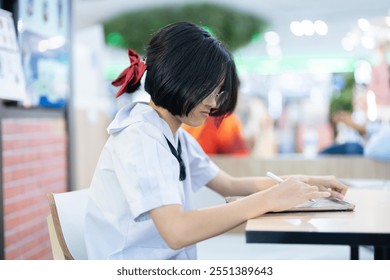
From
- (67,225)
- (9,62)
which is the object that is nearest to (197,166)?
(67,225)

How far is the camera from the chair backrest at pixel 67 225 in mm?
1243

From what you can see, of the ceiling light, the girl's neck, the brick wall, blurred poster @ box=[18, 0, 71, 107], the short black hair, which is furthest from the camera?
the ceiling light

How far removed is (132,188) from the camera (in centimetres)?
112

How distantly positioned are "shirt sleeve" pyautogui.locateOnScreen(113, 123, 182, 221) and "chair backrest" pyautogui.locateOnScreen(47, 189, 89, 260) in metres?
0.18

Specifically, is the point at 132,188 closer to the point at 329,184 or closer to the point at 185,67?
the point at 185,67

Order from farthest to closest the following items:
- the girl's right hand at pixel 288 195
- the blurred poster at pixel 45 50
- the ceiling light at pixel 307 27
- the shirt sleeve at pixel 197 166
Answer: the ceiling light at pixel 307 27, the blurred poster at pixel 45 50, the shirt sleeve at pixel 197 166, the girl's right hand at pixel 288 195

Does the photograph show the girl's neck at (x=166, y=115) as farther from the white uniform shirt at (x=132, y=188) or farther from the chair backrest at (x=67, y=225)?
the chair backrest at (x=67, y=225)

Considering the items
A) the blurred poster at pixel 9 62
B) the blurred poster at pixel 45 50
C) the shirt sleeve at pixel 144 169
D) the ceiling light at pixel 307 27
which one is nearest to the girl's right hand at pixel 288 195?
the shirt sleeve at pixel 144 169

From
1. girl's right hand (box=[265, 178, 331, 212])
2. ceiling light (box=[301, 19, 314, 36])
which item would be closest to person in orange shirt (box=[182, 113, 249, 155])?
girl's right hand (box=[265, 178, 331, 212])

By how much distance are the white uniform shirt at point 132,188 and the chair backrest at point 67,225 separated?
43 mm

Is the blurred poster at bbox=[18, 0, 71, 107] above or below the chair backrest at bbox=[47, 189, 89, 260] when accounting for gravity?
above

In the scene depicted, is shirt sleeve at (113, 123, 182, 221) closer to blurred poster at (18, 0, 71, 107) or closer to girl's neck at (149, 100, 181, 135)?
girl's neck at (149, 100, 181, 135)

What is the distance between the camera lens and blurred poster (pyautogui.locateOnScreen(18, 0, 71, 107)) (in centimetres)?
253

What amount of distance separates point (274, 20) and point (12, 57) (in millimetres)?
7049
